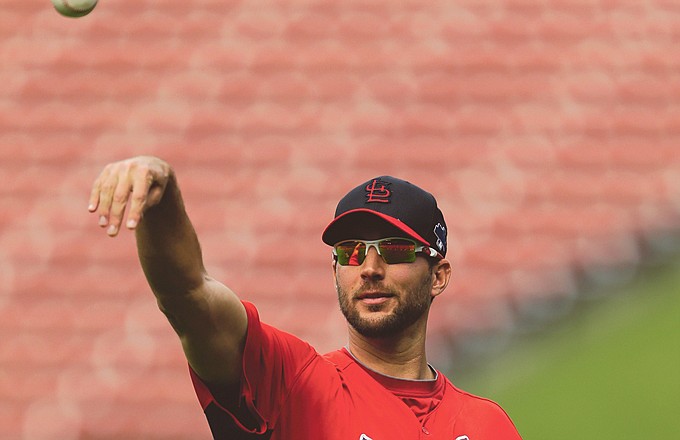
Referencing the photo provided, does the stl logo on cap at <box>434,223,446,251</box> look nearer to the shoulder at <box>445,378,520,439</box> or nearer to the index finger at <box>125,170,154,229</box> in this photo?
the shoulder at <box>445,378,520,439</box>

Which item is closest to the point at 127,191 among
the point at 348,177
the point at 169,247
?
the point at 169,247

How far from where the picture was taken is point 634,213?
6.22 meters

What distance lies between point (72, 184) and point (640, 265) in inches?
132

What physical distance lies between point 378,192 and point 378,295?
9.8 inches

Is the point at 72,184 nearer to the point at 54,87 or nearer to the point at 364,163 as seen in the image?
the point at 54,87

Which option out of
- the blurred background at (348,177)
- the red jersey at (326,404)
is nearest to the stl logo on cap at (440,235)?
the red jersey at (326,404)

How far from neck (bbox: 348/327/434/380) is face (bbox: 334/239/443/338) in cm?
5

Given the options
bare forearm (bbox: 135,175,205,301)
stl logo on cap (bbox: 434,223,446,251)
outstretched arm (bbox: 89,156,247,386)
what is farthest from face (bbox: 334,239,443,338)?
bare forearm (bbox: 135,175,205,301)

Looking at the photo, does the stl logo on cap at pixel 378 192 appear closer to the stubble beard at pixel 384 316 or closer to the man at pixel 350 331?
the man at pixel 350 331

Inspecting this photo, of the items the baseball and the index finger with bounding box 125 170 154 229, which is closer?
the index finger with bounding box 125 170 154 229

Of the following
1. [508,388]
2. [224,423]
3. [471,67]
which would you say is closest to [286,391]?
[224,423]

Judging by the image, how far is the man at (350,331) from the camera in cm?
204

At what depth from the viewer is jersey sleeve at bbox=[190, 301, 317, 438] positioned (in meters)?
2.21

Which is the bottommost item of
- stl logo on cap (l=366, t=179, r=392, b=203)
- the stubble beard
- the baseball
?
the stubble beard
